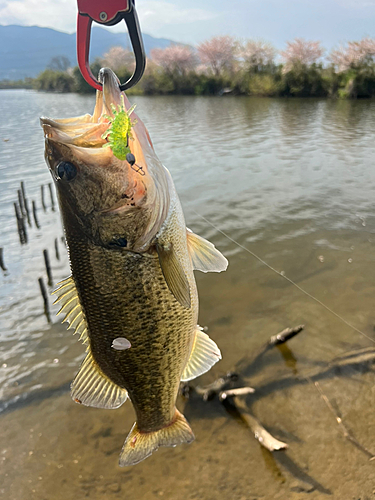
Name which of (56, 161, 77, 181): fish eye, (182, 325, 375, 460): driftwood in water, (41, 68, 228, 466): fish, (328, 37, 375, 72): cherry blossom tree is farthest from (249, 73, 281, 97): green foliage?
(56, 161, 77, 181): fish eye

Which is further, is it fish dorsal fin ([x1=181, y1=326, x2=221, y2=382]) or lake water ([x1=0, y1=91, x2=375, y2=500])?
lake water ([x1=0, y1=91, x2=375, y2=500])

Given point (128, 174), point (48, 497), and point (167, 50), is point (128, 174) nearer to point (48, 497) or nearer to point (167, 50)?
point (48, 497)

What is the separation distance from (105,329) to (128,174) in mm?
878

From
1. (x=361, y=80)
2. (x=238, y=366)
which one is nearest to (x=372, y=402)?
(x=238, y=366)

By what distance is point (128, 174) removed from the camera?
1802 mm

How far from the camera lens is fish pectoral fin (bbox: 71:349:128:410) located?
2127 mm

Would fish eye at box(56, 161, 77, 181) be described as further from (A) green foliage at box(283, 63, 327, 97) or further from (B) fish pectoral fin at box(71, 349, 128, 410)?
(A) green foliage at box(283, 63, 327, 97)

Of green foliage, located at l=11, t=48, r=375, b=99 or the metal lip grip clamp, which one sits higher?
green foliage, located at l=11, t=48, r=375, b=99

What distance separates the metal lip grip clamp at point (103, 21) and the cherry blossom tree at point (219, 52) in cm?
6463

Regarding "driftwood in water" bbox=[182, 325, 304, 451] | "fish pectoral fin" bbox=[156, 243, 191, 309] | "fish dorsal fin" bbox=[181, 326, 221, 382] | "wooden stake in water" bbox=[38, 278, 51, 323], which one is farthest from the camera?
"wooden stake in water" bbox=[38, 278, 51, 323]

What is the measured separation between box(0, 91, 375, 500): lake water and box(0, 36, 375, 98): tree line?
83.5 feet

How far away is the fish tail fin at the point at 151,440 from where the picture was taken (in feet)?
7.42

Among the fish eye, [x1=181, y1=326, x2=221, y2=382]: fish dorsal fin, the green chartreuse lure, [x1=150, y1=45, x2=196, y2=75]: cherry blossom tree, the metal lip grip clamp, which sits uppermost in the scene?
[x1=150, y1=45, x2=196, y2=75]: cherry blossom tree

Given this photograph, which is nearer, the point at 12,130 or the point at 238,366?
the point at 238,366
